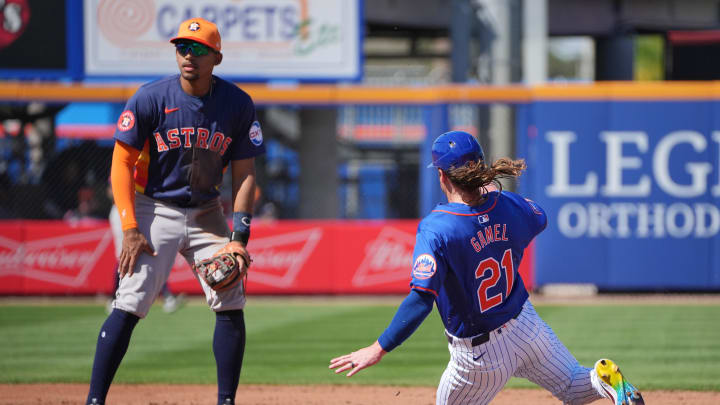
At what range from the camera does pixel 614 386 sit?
348 cm

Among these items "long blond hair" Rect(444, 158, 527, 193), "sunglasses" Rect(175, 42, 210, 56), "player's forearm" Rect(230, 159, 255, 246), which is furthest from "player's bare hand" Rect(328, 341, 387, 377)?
"sunglasses" Rect(175, 42, 210, 56)

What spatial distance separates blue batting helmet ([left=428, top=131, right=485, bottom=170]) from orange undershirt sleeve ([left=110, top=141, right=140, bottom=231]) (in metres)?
1.44

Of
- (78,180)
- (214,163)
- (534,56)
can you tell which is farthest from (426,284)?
(534,56)

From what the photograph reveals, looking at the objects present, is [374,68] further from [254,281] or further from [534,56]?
[254,281]

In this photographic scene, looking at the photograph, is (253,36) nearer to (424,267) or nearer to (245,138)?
(245,138)

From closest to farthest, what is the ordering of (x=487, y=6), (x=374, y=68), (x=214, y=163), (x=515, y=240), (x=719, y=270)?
(x=515, y=240)
(x=214, y=163)
(x=719, y=270)
(x=487, y=6)
(x=374, y=68)

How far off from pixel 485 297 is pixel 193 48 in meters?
1.78

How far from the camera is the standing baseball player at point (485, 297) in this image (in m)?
3.45

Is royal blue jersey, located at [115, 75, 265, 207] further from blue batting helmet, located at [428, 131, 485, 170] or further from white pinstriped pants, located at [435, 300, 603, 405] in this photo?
white pinstriped pants, located at [435, 300, 603, 405]

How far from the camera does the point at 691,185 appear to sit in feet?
38.9

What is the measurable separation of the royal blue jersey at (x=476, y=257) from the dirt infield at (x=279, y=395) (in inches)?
65.2

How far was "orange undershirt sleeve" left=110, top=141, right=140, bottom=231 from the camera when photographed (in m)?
3.86

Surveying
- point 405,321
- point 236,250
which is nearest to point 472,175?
point 405,321

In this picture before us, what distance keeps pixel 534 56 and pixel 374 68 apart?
62.3ft
